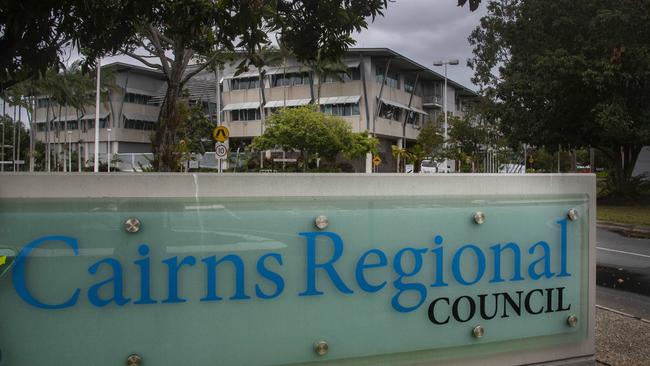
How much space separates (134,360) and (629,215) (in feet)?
73.9

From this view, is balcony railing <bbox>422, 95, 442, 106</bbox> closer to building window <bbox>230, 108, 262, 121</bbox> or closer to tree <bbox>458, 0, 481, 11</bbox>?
building window <bbox>230, 108, 262, 121</bbox>

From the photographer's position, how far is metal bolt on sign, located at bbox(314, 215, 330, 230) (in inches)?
92.7

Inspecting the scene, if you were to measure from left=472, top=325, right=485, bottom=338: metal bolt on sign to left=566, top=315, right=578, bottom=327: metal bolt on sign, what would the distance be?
0.48m

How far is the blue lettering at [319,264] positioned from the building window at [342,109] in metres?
52.6

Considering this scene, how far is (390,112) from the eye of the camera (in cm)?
5850

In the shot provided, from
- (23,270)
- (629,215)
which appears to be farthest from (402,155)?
(23,270)

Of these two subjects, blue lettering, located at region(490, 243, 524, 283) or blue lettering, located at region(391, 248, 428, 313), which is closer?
blue lettering, located at region(391, 248, 428, 313)

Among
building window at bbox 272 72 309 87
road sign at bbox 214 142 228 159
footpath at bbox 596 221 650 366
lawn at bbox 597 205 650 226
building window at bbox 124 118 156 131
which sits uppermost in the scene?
building window at bbox 272 72 309 87

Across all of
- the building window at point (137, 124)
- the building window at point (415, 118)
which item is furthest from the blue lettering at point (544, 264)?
the building window at point (137, 124)

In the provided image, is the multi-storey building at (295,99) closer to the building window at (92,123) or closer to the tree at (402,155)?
the building window at (92,123)

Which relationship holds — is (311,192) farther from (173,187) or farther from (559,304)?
(559,304)

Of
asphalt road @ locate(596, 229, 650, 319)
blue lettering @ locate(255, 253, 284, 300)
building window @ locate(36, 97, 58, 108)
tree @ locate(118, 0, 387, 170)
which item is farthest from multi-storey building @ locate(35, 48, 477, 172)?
blue lettering @ locate(255, 253, 284, 300)

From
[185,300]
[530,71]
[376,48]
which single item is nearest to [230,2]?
[185,300]

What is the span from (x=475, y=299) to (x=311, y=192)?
92 centimetres
